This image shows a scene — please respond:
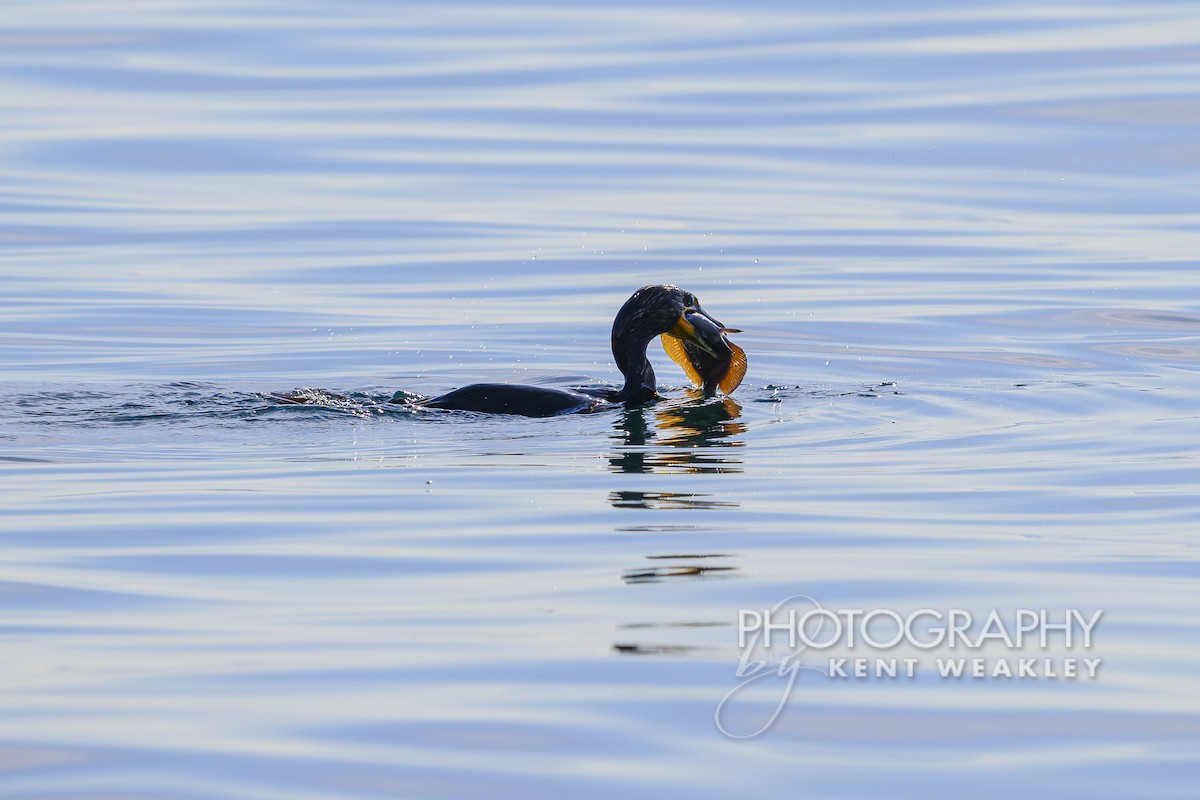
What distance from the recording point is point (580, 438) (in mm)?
10688

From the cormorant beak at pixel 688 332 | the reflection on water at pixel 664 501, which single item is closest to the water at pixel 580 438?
the reflection on water at pixel 664 501

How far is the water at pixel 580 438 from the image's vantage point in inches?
216

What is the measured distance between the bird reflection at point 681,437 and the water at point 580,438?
0.17ft

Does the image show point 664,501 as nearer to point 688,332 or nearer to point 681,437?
point 681,437

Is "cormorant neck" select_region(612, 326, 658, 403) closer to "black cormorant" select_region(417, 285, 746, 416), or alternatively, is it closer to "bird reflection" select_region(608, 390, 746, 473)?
"black cormorant" select_region(417, 285, 746, 416)

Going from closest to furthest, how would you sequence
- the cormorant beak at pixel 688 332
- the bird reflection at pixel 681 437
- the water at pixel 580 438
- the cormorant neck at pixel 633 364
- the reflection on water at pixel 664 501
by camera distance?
the water at pixel 580 438
the reflection on water at pixel 664 501
the bird reflection at pixel 681 437
the cormorant neck at pixel 633 364
the cormorant beak at pixel 688 332

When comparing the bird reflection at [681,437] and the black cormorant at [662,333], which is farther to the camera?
the black cormorant at [662,333]

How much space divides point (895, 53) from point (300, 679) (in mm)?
27400

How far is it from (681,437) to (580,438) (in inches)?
24.6

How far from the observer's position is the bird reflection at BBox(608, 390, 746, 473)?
392 inches

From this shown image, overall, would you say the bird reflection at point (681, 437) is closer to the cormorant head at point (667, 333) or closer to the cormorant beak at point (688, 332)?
the cormorant head at point (667, 333)

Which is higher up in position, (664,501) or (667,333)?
(667,333)

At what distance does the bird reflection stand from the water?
Result: 0.17 ft

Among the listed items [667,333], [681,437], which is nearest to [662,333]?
[667,333]
